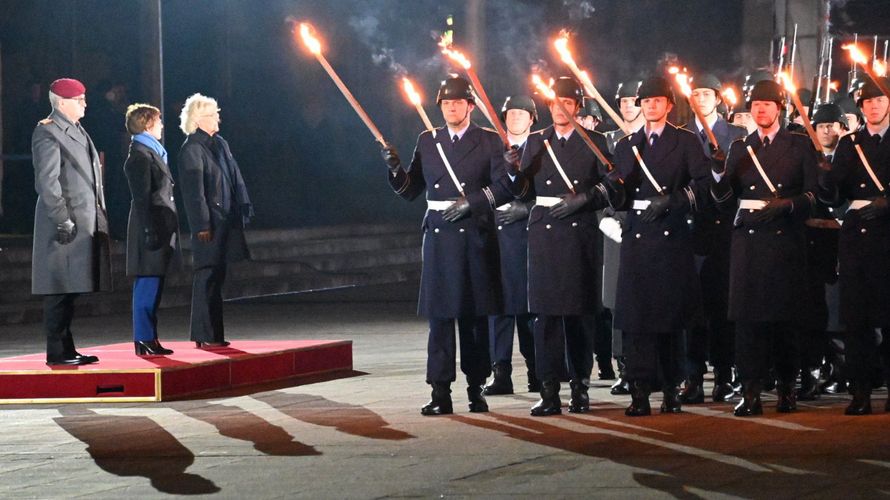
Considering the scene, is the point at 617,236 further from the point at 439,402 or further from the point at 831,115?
the point at 831,115

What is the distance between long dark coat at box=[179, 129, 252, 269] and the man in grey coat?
32.2 inches

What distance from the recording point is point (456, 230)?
34.0ft

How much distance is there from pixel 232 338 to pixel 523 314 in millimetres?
4705

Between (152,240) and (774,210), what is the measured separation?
4204mm

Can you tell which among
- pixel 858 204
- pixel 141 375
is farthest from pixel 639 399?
pixel 141 375

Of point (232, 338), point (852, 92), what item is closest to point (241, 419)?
point (852, 92)

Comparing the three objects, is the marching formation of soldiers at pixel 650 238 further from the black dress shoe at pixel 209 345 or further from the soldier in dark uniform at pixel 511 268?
the black dress shoe at pixel 209 345

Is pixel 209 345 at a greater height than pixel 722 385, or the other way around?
pixel 209 345

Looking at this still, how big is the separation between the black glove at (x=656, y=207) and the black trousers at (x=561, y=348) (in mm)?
714

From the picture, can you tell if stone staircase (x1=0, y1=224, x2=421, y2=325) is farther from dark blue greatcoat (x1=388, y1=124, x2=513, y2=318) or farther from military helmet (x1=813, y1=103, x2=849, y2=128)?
military helmet (x1=813, y1=103, x2=849, y2=128)

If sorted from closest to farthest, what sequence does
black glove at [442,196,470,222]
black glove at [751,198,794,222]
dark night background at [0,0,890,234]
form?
black glove at [751,198,794,222], black glove at [442,196,470,222], dark night background at [0,0,890,234]

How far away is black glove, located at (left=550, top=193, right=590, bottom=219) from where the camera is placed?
33.0ft

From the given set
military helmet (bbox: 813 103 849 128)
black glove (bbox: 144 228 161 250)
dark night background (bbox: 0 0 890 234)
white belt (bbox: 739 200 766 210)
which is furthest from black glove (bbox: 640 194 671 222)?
dark night background (bbox: 0 0 890 234)

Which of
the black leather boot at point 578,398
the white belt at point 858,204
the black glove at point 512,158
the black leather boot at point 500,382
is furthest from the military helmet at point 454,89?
the white belt at point 858,204
